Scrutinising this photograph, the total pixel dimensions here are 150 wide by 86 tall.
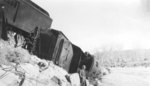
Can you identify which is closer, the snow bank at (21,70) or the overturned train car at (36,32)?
the snow bank at (21,70)

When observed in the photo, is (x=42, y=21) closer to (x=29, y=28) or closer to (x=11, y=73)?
(x=29, y=28)

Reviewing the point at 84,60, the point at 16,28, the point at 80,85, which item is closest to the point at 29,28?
the point at 16,28

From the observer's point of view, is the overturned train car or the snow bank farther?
the overturned train car

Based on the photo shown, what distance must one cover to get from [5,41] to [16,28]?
2.18ft

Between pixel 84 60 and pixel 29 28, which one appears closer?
pixel 29 28

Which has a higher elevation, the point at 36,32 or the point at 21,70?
the point at 36,32

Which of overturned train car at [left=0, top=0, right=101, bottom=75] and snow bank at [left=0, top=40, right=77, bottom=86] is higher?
overturned train car at [left=0, top=0, right=101, bottom=75]

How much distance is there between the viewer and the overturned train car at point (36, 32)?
344 inches

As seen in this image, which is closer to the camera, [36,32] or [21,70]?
[21,70]

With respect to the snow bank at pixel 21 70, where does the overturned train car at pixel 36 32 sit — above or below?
above

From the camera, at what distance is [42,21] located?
10.9 m

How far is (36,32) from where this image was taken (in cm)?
1084

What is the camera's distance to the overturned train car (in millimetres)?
8748

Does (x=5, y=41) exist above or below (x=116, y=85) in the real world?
above
